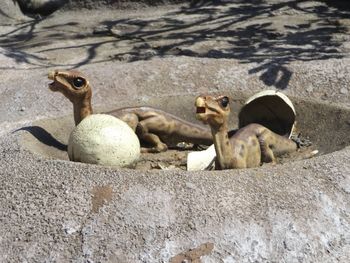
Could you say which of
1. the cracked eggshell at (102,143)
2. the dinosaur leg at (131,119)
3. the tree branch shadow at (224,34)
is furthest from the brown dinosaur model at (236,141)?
Answer: the tree branch shadow at (224,34)

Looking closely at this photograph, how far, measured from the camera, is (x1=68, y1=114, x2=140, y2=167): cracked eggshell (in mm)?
3885

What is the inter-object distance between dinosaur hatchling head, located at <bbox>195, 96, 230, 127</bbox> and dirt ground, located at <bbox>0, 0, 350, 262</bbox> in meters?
0.37

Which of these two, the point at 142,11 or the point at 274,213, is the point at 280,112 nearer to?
the point at 274,213

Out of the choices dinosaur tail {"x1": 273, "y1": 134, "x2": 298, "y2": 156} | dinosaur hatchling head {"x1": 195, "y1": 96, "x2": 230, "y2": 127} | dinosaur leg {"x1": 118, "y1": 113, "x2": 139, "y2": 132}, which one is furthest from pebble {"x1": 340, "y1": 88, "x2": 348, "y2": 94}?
dinosaur hatchling head {"x1": 195, "y1": 96, "x2": 230, "y2": 127}

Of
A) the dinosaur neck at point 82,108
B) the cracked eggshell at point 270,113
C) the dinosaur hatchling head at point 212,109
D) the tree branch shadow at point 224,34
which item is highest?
the dinosaur hatchling head at point 212,109

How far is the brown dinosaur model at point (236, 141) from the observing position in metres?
3.58

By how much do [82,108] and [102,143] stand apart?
0.57 meters

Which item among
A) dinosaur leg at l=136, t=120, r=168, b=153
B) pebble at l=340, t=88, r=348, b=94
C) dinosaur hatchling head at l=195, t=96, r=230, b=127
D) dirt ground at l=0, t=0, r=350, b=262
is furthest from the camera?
pebble at l=340, t=88, r=348, b=94

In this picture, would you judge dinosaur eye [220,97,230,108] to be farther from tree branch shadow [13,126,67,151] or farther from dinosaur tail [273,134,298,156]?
tree branch shadow [13,126,67,151]

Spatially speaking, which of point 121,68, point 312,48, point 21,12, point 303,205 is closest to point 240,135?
point 303,205

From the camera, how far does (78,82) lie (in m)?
4.27

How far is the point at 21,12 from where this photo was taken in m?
12.3

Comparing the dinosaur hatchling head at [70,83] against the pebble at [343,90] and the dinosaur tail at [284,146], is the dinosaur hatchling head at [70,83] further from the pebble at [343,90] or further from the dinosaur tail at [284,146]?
the pebble at [343,90]

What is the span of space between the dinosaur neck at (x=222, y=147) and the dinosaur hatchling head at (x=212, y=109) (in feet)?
0.16
